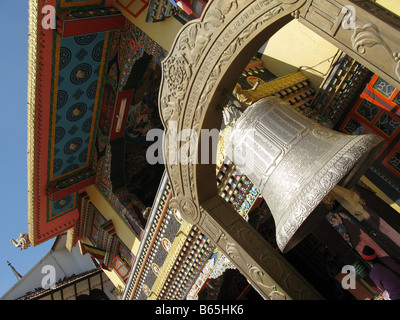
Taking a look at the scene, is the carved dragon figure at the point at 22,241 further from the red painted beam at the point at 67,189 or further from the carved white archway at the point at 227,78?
the carved white archway at the point at 227,78

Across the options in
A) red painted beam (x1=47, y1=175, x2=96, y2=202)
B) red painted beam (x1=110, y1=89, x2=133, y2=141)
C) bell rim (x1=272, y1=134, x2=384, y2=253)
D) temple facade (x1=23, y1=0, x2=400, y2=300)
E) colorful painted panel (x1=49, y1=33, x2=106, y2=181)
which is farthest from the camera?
red painted beam (x1=47, y1=175, x2=96, y2=202)

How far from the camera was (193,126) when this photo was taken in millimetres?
1932

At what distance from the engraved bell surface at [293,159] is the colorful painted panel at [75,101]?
7.74ft

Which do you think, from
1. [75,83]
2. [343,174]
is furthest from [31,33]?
[343,174]

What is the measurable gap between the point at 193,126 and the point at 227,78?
0.32m

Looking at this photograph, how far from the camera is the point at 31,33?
3.13 m

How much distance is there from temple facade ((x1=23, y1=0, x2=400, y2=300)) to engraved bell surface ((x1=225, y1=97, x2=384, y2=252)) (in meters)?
0.16

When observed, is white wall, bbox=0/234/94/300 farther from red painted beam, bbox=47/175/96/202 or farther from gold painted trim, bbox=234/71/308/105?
gold painted trim, bbox=234/71/308/105

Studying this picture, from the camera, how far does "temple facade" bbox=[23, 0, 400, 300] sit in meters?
1.63

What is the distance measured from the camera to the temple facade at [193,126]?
1629 millimetres

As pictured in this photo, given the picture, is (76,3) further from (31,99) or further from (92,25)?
(31,99)

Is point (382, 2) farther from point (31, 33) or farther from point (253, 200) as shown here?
point (31, 33)

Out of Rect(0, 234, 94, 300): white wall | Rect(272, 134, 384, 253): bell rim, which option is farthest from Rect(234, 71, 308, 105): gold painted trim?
Rect(0, 234, 94, 300): white wall

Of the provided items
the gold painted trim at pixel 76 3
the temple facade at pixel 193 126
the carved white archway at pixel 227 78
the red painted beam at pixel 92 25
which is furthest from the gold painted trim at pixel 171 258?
the gold painted trim at pixel 76 3
